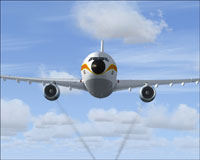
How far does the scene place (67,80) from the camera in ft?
213

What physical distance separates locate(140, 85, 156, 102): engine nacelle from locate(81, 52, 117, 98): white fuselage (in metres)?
5.00

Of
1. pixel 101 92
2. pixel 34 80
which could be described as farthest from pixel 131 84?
pixel 34 80

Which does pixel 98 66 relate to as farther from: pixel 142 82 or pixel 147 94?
pixel 142 82

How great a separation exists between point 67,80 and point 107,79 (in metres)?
9.17

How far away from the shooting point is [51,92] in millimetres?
61875

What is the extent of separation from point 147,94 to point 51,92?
14.8m

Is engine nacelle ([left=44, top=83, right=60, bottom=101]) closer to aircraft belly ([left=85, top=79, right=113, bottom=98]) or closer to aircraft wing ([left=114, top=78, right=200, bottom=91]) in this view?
aircraft belly ([left=85, top=79, right=113, bottom=98])

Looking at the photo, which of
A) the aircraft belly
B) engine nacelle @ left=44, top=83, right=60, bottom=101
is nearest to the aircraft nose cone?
the aircraft belly

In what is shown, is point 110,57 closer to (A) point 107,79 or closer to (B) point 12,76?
(A) point 107,79

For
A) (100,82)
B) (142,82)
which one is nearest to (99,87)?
(100,82)

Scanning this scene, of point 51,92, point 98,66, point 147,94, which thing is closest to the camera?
point 98,66

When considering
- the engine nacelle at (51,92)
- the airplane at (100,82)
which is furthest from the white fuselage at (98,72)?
the engine nacelle at (51,92)

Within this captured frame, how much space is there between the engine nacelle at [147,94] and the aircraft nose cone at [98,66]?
9.17 metres

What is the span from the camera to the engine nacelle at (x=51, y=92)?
2430 inches
